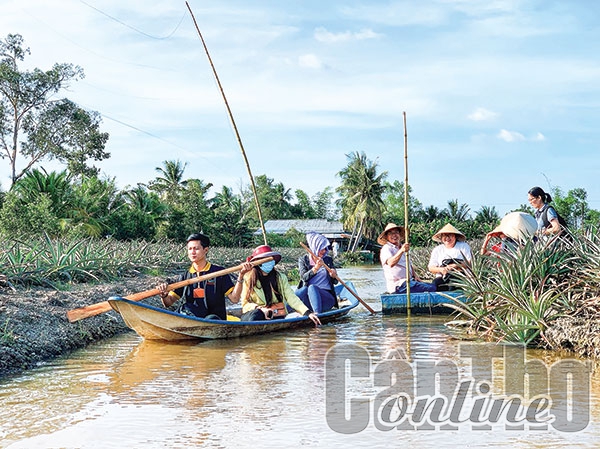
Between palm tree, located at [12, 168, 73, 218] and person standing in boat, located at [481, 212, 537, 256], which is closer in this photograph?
person standing in boat, located at [481, 212, 537, 256]

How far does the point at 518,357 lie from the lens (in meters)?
7.68

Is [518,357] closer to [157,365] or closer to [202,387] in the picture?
[202,387]

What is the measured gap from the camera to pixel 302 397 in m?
6.13

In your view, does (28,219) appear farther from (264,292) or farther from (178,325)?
(178,325)

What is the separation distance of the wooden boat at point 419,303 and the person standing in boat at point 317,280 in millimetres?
905

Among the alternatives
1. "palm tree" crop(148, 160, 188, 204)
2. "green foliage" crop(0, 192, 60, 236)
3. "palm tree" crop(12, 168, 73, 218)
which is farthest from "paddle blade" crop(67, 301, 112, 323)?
"palm tree" crop(148, 160, 188, 204)

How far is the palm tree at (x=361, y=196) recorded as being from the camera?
50688 millimetres

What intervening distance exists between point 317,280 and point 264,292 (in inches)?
65.4

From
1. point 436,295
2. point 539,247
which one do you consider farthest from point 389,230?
point 539,247

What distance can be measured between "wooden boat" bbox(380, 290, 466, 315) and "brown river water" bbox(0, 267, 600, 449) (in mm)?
2352

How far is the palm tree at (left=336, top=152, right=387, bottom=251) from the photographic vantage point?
50688mm

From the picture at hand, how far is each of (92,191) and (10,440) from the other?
24738mm

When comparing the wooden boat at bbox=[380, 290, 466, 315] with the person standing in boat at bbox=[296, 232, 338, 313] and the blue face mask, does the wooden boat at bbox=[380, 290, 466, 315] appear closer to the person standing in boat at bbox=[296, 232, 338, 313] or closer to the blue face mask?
the person standing in boat at bbox=[296, 232, 338, 313]

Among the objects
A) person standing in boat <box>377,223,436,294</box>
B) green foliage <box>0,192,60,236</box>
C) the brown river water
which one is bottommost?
the brown river water
